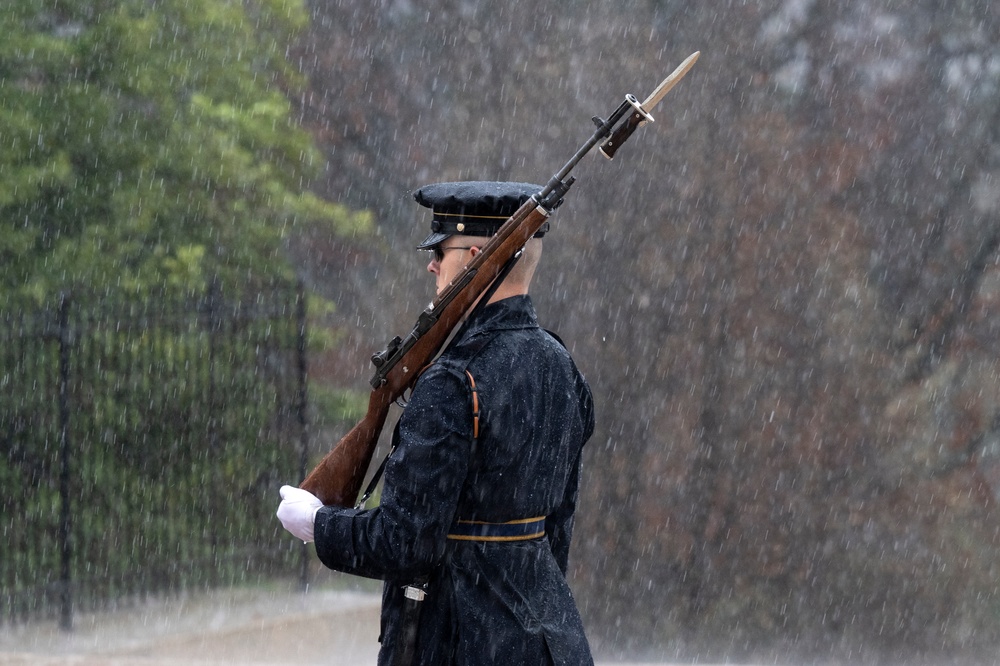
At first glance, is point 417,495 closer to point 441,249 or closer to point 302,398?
point 441,249

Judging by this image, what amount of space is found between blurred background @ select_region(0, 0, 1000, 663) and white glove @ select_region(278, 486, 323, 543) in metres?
6.22

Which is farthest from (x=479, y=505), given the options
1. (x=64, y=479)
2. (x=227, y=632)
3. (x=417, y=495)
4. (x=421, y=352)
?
(x=64, y=479)

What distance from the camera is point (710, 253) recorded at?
10.4 metres

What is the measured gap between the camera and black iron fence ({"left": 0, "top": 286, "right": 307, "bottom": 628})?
7.34 metres

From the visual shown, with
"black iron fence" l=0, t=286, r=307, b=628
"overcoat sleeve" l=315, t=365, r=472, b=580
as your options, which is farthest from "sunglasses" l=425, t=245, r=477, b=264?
"black iron fence" l=0, t=286, r=307, b=628

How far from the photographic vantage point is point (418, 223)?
12492mm

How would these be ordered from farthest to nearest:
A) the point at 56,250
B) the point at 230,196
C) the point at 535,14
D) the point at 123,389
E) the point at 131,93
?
1. the point at 535,14
2. the point at 230,196
3. the point at 131,93
4. the point at 56,250
5. the point at 123,389

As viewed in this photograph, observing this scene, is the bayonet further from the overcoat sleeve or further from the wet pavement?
the wet pavement

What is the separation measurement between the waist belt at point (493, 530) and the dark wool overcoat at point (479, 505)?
1cm

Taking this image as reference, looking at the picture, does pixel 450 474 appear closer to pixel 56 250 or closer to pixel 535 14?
pixel 56 250

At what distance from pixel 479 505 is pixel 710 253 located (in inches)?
319

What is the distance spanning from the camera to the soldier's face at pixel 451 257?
273cm

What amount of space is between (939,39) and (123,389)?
7.40 m

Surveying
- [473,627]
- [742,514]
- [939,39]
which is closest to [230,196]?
[742,514]
